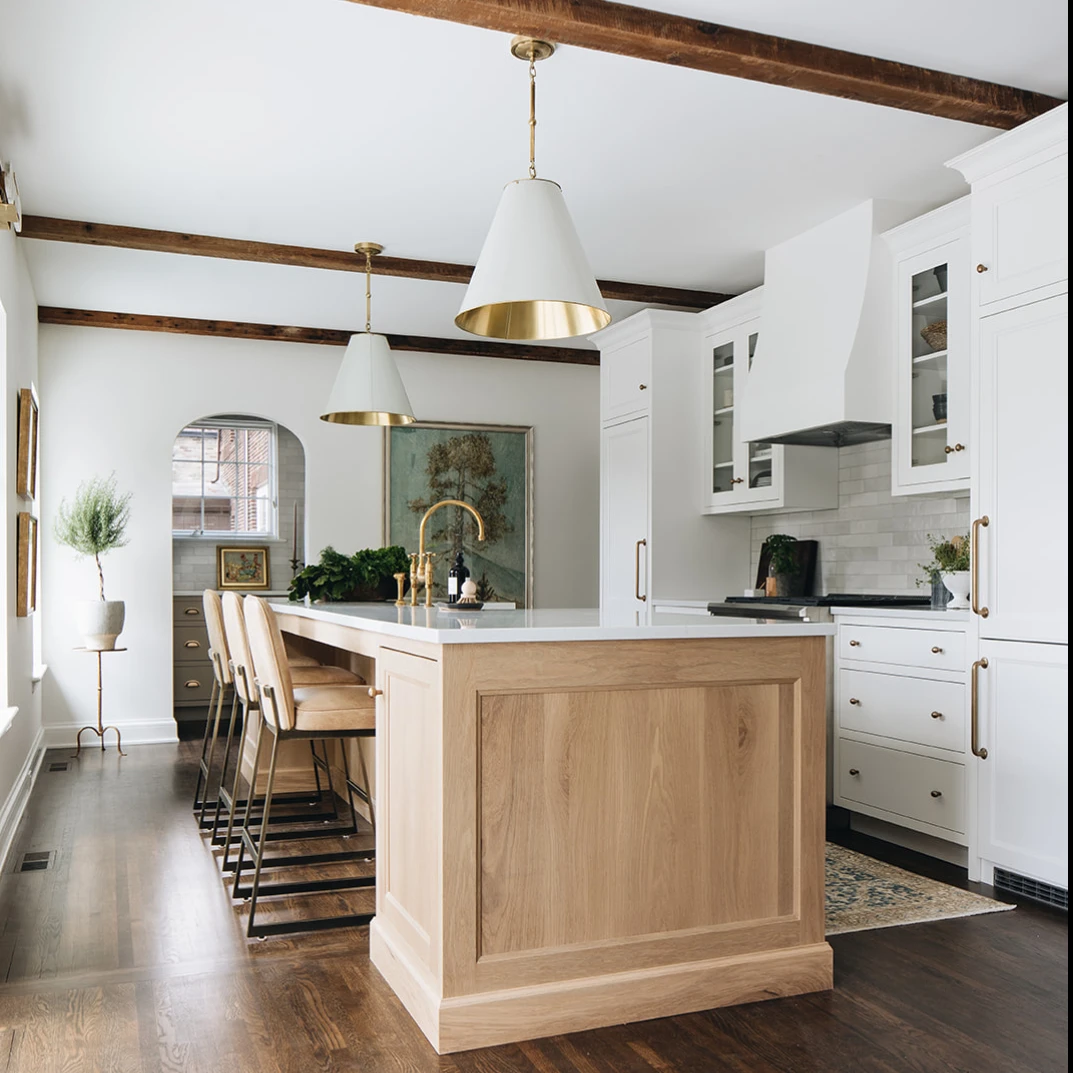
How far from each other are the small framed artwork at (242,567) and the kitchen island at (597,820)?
584 centimetres

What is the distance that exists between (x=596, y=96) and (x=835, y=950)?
9.00 feet

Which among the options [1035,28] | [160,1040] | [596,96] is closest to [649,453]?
[596,96]

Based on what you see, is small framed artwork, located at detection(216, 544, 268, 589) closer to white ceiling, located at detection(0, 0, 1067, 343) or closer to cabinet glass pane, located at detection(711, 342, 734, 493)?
white ceiling, located at detection(0, 0, 1067, 343)

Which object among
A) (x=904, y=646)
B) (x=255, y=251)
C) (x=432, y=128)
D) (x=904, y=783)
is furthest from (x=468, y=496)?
(x=904, y=783)

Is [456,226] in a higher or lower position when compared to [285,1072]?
higher

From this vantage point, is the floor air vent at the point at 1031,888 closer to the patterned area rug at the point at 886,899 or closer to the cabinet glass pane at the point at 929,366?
the patterned area rug at the point at 886,899

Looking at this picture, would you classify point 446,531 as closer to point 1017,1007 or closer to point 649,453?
point 649,453

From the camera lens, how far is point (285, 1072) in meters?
2.22

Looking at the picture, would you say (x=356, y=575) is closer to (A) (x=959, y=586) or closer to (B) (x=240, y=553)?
(A) (x=959, y=586)

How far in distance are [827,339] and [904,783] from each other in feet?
6.35

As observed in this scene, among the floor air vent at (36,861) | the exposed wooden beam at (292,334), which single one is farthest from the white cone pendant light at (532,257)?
the exposed wooden beam at (292,334)

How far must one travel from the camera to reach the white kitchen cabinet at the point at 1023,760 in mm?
3365

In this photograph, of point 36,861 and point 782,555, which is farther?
point 782,555

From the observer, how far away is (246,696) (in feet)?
12.7
